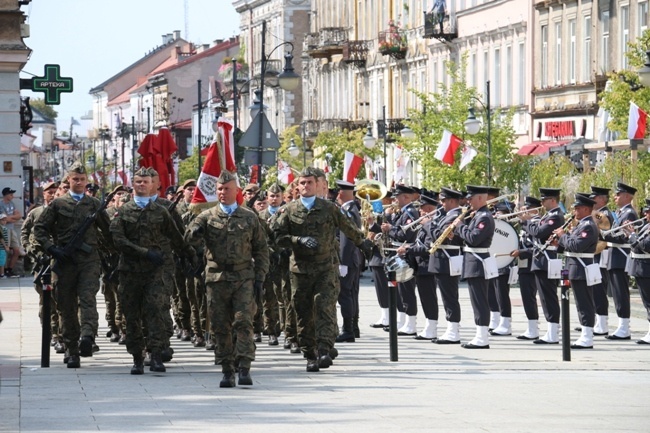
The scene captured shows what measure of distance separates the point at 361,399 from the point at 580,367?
3.83 metres

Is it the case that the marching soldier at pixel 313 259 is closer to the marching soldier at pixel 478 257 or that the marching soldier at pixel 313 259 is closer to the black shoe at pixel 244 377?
the black shoe at pixel 244 377

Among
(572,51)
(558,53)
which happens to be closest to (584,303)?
(572,51)

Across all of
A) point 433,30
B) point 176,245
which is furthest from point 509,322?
point 433,30

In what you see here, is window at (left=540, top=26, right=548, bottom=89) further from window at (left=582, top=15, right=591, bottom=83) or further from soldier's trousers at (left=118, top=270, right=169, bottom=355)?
soldier's trousers at (left=118, top=270, right=169, bottom=355)

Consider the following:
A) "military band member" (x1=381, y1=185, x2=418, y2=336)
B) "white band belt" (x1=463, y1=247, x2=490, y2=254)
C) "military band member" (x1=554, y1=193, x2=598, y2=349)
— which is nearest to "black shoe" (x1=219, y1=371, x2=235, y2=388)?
"white band belt" (x1=463, y1=247, x2=490, y2=254)

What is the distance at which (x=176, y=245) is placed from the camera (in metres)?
18.3

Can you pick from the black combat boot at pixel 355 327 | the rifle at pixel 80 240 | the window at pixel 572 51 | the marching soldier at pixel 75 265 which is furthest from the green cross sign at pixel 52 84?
the rifle at pixel 80 240

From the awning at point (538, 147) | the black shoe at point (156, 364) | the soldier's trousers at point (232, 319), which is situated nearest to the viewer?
the soldier's trousers at point (232, 319)

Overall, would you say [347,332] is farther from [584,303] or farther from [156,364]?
[156,364]

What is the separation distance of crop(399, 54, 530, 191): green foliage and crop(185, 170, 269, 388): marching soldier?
29574 millimetres

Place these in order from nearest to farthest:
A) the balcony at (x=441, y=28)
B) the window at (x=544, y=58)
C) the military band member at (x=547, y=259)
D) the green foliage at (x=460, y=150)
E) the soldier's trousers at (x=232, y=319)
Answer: the soldier's trousers at (x=232, y=319)
the military band member at (x=547, y=259)
the green foliage at (x=460, y=150)
the window at (x=544, y=58)
the balcony at (x=441, y=28)

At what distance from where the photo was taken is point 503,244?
22.3 metres

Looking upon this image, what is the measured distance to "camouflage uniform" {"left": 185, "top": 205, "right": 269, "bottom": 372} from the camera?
54.9 feet

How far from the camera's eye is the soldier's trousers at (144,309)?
18062 millimetres
